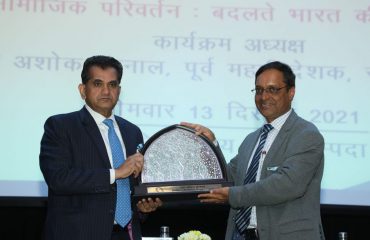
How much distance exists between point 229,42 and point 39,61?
1435mm

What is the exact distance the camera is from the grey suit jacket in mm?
3525

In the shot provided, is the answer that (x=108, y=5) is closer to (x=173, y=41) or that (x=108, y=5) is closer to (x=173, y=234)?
(x=173, y=41)

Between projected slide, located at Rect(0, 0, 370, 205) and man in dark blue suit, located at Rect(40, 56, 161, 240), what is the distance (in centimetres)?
155

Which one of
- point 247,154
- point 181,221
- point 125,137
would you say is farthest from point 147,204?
point 181,221

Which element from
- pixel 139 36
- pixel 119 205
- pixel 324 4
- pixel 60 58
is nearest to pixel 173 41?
pixel 139 36

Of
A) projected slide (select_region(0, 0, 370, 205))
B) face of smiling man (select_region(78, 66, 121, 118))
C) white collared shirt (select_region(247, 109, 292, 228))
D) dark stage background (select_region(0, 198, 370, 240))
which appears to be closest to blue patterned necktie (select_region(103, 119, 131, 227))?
face of smiling man (select_region(78, 66, 121, 118))

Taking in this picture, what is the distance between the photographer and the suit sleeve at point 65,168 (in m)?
3.45

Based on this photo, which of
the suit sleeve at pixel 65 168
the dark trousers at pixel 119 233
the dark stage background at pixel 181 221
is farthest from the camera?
the dark stage background at pixel 181 221

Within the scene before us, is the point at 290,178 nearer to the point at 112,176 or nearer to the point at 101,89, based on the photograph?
the point at 112,176

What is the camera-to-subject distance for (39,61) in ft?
17.4

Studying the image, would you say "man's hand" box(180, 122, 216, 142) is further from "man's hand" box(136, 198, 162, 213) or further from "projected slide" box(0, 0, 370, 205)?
"projected slide" box(0, 0, 370, 205)

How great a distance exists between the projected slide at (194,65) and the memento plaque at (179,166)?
1494mm

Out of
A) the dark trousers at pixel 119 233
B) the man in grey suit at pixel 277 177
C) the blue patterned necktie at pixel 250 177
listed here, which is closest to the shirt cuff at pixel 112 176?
the dark trousers at pixel 119 233

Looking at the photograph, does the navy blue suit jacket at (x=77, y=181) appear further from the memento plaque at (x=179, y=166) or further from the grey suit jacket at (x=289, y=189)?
the grey suit jacket at (x=289, y=189)
